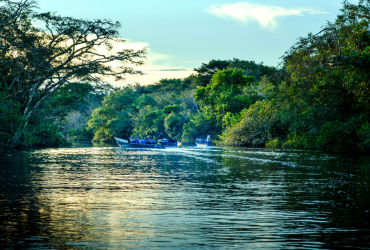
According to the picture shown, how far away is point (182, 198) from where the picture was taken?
9234 mm

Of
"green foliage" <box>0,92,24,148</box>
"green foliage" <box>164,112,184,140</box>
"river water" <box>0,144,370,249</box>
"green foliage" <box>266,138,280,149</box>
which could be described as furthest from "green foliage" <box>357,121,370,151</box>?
"green foliage" <box>164,112,184,140</box>

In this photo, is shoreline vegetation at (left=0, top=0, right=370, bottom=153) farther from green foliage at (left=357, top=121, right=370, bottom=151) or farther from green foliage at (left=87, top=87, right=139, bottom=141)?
green foliage at (left=87, top=87, right=139, bottom=141)

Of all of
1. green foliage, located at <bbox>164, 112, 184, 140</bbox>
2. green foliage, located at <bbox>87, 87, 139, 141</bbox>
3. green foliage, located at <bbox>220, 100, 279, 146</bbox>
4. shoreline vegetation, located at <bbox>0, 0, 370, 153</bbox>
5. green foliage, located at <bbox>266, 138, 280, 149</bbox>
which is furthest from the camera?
green foliage, located at <bbox>87, 87, 139, 141</bbox>

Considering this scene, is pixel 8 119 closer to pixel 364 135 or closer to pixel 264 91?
pixel 364 135

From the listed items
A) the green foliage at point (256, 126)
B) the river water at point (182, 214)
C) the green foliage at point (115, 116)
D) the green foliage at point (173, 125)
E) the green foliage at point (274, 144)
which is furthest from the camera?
the green foliage at point (115, 116)

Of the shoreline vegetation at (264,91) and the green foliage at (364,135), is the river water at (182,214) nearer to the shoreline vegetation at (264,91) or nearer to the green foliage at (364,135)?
the shoreline vegetation at (264,91)

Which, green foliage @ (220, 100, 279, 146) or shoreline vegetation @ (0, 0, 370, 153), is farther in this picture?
green foliage @ (220, 100, 279, 146)

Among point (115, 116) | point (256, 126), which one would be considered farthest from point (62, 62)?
point (115, 116)

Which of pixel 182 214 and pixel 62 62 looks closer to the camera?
pixel 182 214

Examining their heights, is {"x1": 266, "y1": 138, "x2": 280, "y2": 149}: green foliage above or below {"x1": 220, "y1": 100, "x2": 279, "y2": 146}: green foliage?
below

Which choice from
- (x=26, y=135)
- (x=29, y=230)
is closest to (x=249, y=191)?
(x=29, y=230)

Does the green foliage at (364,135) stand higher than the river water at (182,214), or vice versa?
the green foliage at (364,135)

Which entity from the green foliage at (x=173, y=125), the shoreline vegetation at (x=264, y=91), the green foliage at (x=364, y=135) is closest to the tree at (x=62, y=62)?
the shoreline vegetation at (x=264, y=91)

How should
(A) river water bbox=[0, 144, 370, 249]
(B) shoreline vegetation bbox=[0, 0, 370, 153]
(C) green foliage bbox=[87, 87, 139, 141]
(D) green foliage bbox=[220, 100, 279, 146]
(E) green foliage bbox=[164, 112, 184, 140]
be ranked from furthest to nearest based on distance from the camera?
1. (C) green foliage bbox=[87, 87, 139, 141]
2. (E) green foliage bbox=[164, 112, 184, 140]
3. (D) green foliage bbox=[220, 100, 279, 146]
4. (B) shoreline vegetation bbox=[0, 0, 370, 153]
5. (A) river water bbox=[0, 144, 370, 249]
